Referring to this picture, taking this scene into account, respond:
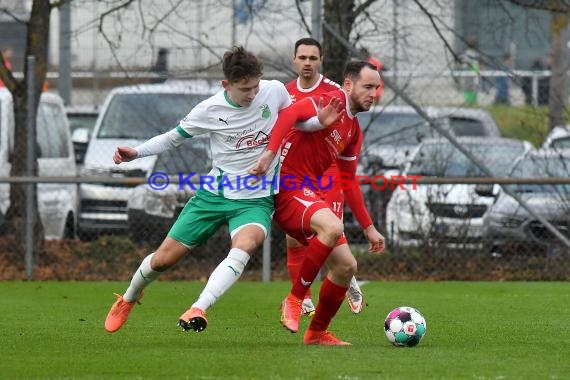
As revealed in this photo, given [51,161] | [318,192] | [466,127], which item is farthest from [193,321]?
[466,127]

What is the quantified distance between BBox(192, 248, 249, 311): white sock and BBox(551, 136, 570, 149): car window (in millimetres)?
7802

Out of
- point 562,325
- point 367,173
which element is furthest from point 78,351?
point 367,173

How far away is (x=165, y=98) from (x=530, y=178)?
4.39 m

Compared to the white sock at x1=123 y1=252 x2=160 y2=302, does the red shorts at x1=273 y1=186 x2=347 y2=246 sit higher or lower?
higher

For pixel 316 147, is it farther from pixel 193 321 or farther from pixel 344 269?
pixel 193 321

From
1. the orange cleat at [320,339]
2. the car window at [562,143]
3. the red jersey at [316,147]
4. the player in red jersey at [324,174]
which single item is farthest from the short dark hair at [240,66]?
the car window at [562,143]

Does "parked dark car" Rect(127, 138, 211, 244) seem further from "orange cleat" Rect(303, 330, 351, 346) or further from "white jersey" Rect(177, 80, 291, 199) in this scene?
"orange cleat" Rect(303, 330, 351, 346)

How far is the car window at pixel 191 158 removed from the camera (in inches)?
579

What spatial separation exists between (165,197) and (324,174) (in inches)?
202

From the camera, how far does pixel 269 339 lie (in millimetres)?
8328

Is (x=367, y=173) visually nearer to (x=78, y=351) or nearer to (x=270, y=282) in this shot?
(x=270, y=282)

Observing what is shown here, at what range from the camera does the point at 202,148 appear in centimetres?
1477

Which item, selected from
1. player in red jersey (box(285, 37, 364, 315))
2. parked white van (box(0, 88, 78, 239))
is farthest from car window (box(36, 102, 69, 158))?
player in red jersey (box(285, 37, 364, 315))

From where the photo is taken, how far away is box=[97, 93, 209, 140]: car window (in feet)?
49.5
